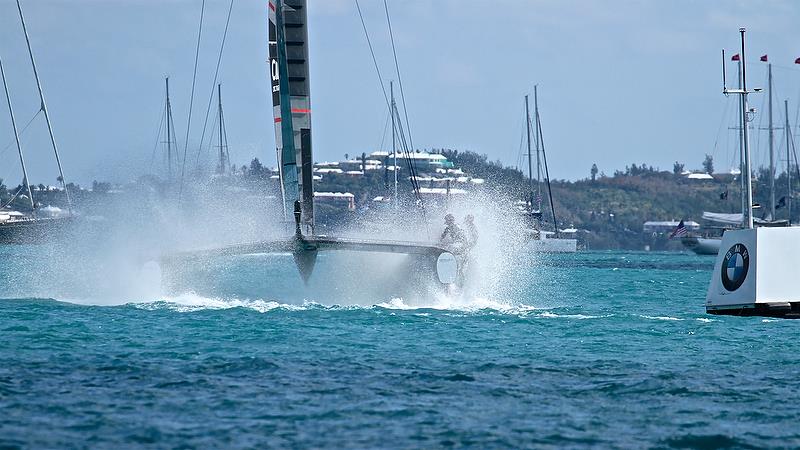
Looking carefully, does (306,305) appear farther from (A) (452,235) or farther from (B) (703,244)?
(B) (703,244)

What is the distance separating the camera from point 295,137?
81.4 feet

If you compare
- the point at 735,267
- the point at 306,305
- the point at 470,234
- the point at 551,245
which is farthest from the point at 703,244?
the point at 735,267

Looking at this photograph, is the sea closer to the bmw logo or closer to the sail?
the bmw logo

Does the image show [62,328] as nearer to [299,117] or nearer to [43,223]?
[299,117]

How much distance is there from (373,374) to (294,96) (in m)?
9.75

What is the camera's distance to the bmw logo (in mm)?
20734

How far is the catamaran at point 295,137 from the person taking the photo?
2431cm

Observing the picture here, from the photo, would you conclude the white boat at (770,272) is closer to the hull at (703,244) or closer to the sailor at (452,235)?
the sailor at (452,235)

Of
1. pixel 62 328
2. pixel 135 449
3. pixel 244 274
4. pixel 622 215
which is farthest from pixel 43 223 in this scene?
pixel 622 215

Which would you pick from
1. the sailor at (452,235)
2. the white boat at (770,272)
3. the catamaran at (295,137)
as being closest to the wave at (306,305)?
the catamaran at (295,137)

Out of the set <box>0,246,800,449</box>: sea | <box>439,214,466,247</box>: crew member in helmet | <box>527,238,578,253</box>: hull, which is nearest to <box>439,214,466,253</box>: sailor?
<box>439,214,466,247</box>: crew member in helmet

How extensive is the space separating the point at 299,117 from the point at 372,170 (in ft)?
531

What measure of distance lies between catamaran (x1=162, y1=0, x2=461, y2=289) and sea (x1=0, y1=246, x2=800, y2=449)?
95 centimetres

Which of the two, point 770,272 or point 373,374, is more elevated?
point 770,272
